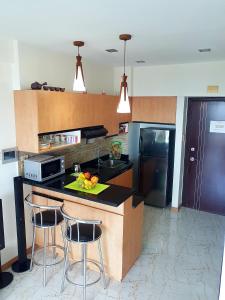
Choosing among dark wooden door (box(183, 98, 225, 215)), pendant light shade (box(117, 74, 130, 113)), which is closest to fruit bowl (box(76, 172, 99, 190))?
pendant light shade (box(117, 74, 130, 113))

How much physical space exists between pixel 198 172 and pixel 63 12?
352 cm

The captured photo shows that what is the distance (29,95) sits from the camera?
2625 mm

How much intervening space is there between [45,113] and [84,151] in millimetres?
1428

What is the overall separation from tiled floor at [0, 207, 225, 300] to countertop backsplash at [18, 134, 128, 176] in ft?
4.24

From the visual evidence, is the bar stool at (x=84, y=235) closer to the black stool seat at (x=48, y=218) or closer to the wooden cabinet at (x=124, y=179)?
the black stool seat at (x=48, y=218)

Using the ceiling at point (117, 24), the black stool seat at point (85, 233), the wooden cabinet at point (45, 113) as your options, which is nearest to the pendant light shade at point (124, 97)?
the ceiling at point (117, 24)

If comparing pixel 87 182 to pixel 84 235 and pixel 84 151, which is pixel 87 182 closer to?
pixel 84 235

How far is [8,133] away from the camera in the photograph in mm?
2766

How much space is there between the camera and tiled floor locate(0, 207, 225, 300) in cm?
252

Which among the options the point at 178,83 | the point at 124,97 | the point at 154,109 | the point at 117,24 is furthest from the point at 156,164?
the point at 117,24

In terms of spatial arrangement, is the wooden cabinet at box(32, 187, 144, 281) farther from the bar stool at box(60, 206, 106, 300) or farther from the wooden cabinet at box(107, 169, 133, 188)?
the wooden cabinet at box(107, 169, 133, 188)

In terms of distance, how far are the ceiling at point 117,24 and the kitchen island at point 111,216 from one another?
1.65 meters

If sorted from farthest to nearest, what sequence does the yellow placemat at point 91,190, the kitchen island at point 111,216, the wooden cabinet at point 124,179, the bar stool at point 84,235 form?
the wooden cabinet at point 124,179 → the yellow placemat at point 91,190 → the kitchen island at point 111,216 → the bar stool at point 84,235

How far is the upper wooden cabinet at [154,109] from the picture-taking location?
419 cm
